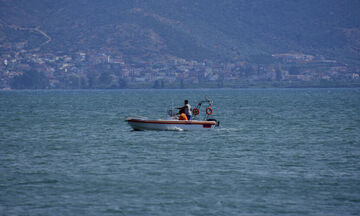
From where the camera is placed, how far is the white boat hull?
49188 mm

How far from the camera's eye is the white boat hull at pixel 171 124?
1937 inches

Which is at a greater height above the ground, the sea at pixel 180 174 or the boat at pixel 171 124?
the boat at pixel 171 124

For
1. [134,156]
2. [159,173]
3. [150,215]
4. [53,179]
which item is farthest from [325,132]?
[150,215]

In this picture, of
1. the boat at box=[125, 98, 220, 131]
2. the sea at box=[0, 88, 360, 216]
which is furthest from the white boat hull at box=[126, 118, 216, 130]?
the sea at box=[0, 88, 360, 216]

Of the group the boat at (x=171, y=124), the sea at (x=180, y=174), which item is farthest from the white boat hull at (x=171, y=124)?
the sea at (x=180, y=174)

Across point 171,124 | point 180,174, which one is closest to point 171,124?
point 171,124

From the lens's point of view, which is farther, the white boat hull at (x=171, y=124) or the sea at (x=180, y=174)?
the white boat hull at (x=171, y=124)

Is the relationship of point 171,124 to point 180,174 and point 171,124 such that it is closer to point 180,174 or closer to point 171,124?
point 171,124

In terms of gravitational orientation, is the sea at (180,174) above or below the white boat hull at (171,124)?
below

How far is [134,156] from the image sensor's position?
37.6 metres

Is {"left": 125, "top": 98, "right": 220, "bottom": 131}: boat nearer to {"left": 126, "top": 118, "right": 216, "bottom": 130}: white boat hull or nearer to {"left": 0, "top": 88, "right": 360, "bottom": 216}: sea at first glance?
{"left": 126, "top": 118, "right": 216, "bottom": 130}: white boat hull

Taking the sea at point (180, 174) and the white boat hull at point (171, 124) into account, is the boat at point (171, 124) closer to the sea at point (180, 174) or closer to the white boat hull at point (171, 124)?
the white boat hull at point (171, 124)

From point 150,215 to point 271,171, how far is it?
10100 millimetres

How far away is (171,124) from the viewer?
162 feet
